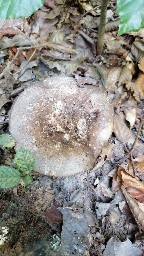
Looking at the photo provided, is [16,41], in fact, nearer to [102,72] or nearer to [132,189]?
[102,72]

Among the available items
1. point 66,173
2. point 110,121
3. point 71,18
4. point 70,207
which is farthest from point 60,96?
point 71,18

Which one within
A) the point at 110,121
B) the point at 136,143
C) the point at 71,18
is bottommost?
the point at 136,143

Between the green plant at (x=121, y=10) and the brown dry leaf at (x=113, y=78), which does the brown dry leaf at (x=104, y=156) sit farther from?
the green plant at (x=121, y=10)

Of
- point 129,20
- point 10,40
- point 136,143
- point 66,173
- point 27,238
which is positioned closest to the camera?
point 129,20

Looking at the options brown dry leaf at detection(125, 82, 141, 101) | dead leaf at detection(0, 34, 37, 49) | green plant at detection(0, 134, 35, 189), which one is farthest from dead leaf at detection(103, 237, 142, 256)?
dead leaf at detection(0, 34, 37, 49)

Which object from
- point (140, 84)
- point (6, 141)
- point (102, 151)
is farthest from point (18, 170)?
point (140, 84)

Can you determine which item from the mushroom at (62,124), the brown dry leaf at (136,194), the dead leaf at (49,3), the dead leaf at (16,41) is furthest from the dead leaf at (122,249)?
the dead leaf at (49,3)

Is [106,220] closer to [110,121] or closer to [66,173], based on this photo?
[66,173]
